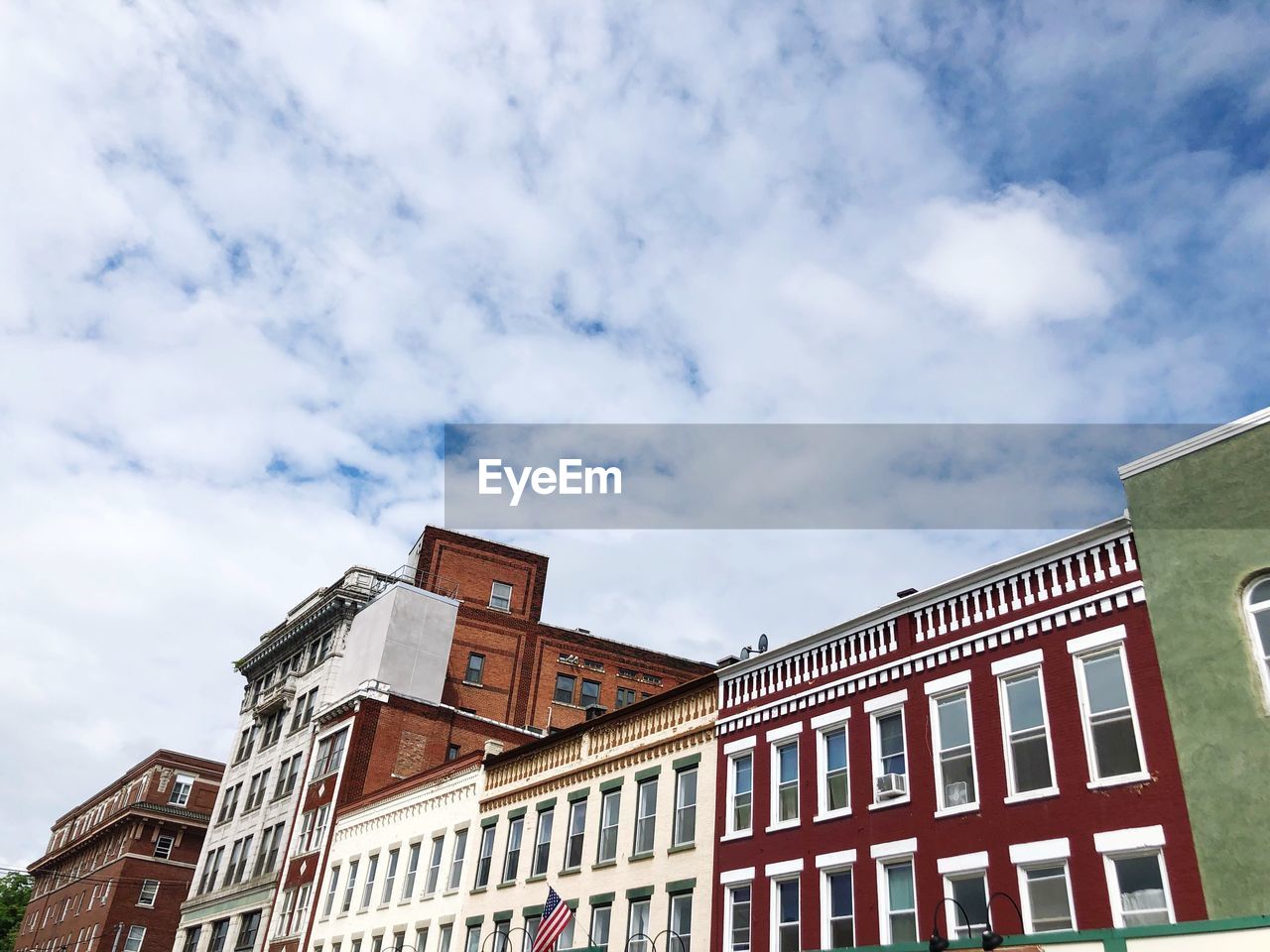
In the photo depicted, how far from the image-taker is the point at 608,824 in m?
31.6

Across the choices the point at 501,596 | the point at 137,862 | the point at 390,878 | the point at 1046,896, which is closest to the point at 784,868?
the point at 1046,896

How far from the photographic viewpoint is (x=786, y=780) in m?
26.6

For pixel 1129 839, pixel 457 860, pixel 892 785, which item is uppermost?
pixel 457 860

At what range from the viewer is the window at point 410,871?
128 ft

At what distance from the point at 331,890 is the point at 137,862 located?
42.0 meters

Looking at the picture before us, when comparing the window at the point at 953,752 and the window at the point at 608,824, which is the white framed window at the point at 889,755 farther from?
the window at the point at 608,824

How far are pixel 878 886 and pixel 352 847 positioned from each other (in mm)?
27437

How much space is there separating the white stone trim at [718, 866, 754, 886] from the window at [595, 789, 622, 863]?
15.3 feet

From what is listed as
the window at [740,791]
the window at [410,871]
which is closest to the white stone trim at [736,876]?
the window at [740,791]

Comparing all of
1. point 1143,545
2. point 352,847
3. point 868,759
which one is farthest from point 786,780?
point 352,847

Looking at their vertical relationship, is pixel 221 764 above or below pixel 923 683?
above

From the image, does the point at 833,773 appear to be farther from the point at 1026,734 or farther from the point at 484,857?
the point at 484,857

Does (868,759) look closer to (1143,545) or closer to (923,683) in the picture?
(923,683)

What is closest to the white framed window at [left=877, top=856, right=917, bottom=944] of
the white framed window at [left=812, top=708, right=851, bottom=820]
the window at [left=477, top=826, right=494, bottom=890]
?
the white framed window at [left=812, top=708, right=851, bottom=820]
